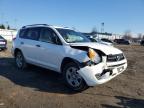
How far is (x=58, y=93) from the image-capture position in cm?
696

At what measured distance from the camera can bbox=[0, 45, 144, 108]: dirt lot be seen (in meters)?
6.04

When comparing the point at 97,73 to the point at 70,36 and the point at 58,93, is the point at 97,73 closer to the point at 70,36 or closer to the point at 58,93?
the point at 58,93

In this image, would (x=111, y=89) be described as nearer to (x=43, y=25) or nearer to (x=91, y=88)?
(x=91, y=88)

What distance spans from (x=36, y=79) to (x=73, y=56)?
2084mm

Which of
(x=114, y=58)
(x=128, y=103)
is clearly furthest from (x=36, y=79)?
(x=128, y=103)

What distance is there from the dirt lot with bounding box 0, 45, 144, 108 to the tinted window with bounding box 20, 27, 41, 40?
4.65 feet

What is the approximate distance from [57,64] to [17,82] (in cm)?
144

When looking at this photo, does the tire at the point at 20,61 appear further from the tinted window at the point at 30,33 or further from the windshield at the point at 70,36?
the windshield at the point at 70,36

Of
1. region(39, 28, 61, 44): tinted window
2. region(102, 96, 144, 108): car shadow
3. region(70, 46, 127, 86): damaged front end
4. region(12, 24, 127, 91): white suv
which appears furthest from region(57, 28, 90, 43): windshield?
region(102, 96, 144, 108): car shadow

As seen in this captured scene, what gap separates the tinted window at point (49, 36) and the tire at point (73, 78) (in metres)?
1.00

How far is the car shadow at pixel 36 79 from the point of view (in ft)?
24.4

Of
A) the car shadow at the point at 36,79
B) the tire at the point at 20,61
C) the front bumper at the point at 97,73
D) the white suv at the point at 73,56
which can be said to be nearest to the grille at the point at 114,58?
the white suv at the point at 73,56

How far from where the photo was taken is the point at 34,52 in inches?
357

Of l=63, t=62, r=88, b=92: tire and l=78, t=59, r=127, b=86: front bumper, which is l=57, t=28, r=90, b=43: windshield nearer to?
l=63, t=62, r=88, b=92: tire
